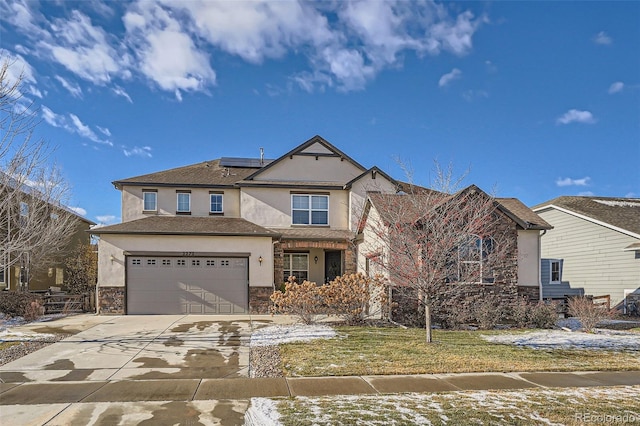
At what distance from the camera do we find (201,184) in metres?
20.2

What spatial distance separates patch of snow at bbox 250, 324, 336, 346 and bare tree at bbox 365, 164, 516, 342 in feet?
8.79

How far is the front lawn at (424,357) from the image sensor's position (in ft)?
26.9

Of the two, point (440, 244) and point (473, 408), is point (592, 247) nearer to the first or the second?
point (440, 244)

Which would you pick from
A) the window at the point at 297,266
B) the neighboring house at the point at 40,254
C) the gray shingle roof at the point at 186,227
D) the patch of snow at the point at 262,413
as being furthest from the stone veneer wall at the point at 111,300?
the patch of snow at the point at 262,413

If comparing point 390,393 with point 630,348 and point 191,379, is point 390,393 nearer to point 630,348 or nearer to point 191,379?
point 191,379

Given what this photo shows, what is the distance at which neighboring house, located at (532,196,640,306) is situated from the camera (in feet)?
61.0

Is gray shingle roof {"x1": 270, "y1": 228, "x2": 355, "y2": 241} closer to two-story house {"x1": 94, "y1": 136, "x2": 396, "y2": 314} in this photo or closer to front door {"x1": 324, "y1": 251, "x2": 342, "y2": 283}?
two-story house {"x1": 94, "y1": 136, "x2": 396, "y2": 314}

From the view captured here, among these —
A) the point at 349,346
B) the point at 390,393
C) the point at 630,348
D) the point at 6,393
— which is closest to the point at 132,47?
the point at 6,393

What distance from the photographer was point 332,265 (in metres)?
21.3

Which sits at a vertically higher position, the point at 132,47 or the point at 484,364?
the point at 132,47

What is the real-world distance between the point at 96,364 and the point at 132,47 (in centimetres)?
900

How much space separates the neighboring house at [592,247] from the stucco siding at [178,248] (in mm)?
14758

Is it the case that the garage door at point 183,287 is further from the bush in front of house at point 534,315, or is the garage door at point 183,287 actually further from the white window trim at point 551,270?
the white window trim at point 551,270

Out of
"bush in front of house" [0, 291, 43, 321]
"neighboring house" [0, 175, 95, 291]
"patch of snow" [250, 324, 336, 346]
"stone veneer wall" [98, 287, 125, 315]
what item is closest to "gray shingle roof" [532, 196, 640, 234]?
"patch of snow" [250, 324, 336, 346]
